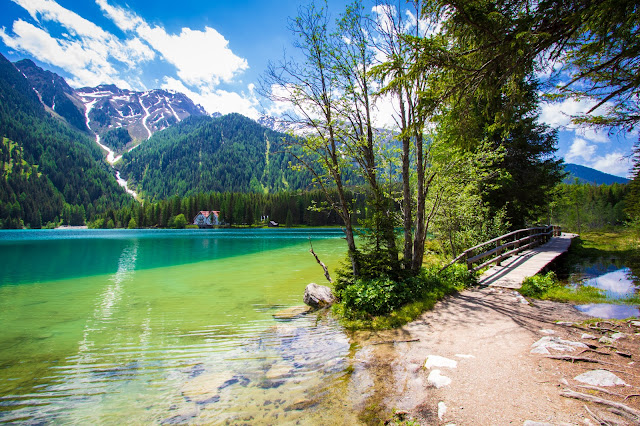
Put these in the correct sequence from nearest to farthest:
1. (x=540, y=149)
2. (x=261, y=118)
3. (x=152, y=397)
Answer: (x=152, y=397) → (x=261, y=118) → (x=540, y=149)

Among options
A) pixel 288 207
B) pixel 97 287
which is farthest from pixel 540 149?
pixel 288 207

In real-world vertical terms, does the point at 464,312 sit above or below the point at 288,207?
below

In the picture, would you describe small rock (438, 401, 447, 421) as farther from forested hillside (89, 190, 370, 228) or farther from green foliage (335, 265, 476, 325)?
forested hillside (89, 190, 370, 228)

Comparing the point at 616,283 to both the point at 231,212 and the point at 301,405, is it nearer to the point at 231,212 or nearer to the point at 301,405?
the point at 301,405

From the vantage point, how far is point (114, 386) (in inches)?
→ 258

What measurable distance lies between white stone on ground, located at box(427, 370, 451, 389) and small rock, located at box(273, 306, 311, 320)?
711 centimetres

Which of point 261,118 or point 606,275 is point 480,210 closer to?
point 606,275

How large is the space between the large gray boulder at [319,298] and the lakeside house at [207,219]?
14447cm

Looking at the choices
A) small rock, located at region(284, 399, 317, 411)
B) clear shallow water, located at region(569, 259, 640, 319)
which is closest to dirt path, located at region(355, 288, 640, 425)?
clear shallow water, located at region(569, 259, 640, 319)

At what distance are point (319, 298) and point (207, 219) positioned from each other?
14854 centimetres

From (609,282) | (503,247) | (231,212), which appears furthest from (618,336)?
(231,212)

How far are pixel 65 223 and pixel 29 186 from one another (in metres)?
29.8

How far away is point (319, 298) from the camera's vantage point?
12.7m

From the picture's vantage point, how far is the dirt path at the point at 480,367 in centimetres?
386
